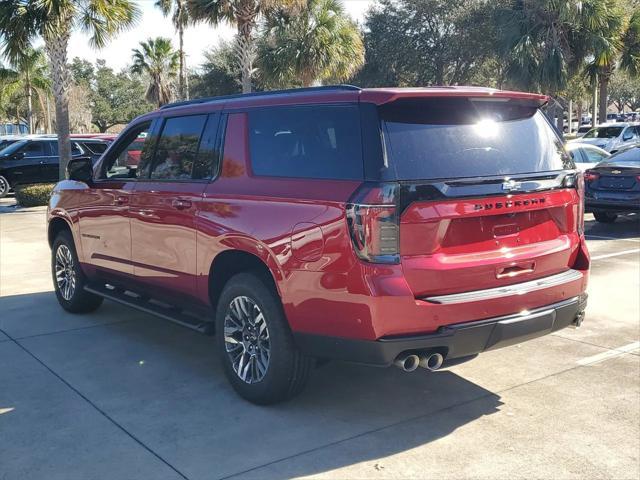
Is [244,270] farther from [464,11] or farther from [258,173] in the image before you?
[464,11]

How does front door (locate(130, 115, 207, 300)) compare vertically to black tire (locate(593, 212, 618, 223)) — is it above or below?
above

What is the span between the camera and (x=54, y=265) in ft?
23.2

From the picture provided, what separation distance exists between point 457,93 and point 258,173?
1371 mm

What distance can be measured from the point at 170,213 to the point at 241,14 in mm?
16736

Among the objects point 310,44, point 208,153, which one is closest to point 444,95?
point 208,153

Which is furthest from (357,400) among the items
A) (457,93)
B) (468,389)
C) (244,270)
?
(457,93)

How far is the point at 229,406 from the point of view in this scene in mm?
4574

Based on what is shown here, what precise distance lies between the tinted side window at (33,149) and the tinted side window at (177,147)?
51.4ft

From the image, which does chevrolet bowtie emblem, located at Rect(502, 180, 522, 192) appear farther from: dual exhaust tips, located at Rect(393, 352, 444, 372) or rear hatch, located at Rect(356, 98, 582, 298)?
dual exhaust tips, located at Rect(393, 352, 444, 372)

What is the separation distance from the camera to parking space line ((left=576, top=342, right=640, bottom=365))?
5.47 m

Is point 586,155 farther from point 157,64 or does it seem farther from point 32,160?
point 157,64

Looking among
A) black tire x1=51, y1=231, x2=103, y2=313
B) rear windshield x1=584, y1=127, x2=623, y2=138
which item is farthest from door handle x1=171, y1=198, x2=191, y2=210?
rear windshield x1=584, y1=127, x2=623, y2=138

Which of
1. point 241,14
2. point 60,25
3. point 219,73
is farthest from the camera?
point 219,73

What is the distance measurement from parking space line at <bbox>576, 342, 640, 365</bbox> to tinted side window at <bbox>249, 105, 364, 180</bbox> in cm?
273
